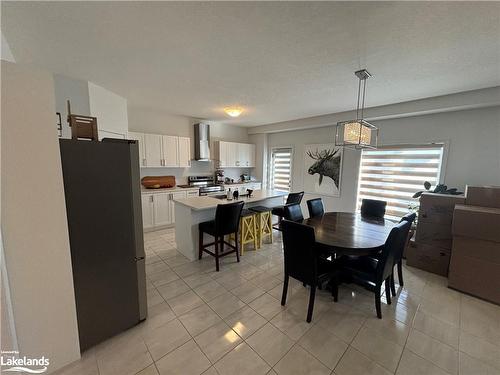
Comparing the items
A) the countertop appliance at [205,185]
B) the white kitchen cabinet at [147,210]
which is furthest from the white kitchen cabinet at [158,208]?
the countertop appliance at [205,185]

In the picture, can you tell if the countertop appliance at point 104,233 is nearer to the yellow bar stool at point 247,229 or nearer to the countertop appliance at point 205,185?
the yellow bar stool at point 247,229

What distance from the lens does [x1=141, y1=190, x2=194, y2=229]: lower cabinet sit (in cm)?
423

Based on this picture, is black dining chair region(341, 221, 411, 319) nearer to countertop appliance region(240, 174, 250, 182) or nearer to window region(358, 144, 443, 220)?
window region(358, 144, 443, 220)

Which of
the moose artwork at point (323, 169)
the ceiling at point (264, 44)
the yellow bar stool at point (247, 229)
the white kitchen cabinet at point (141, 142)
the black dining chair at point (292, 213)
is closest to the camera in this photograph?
the ceiling at point (264, 44)

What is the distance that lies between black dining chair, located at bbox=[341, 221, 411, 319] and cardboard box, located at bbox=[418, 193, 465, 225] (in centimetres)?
107

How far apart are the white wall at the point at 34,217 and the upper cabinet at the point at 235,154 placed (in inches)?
173

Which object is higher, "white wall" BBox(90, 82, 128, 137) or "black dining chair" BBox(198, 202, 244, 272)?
"white wall" BBox(90, 82, 128, 137)

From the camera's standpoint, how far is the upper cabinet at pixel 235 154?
566 centimetres

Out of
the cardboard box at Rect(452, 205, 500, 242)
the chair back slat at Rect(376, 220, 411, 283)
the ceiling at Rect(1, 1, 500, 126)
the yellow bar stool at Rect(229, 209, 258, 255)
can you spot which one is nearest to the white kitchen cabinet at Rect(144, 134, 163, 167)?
the ceiling at Rect(1, 1, 500, 126)

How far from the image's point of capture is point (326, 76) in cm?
251

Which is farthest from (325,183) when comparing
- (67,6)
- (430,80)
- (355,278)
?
(67,6)

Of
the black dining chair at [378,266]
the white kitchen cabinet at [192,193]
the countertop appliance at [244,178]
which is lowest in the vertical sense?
the black dining chair at [378,266]

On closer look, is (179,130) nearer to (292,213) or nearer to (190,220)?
(190,220)

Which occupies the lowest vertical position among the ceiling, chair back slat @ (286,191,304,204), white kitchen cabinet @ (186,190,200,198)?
white kitchen cabinet @ (186,190,200,198)
